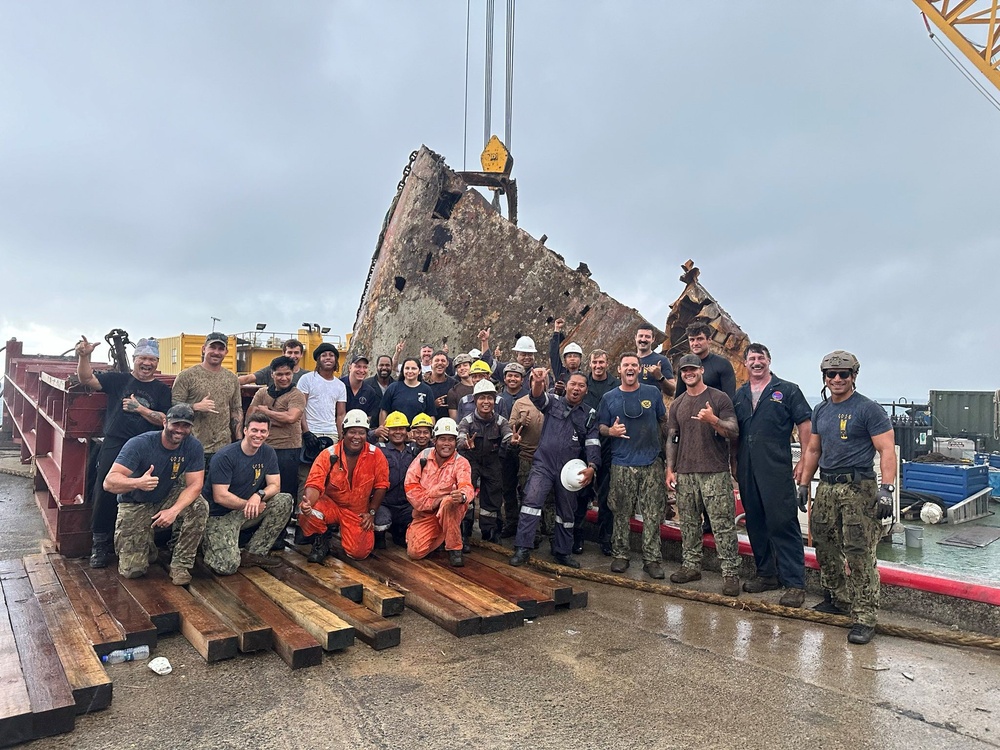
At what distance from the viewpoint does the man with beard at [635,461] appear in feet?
15.3

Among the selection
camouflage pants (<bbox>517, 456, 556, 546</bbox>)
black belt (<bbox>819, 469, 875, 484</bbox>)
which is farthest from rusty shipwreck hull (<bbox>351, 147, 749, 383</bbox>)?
black belt (<bbox>819, 469, 875, 484</bbox>)

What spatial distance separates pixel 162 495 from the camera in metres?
4.02

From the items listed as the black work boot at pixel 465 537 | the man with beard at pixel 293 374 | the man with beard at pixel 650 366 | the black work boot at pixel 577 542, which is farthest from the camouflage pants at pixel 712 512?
the man with beard at pixel 293 374

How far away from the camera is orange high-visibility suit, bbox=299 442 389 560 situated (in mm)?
4516

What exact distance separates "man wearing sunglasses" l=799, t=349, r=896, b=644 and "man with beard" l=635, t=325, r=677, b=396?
5.38 ft

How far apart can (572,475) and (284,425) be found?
2162 mm

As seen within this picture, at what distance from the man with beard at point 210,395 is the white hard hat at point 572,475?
2.37 metres

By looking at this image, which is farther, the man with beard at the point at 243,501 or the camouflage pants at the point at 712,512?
the camouflage pants at the point at 712,512

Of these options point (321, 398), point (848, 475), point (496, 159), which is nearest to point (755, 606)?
point (848, 475)

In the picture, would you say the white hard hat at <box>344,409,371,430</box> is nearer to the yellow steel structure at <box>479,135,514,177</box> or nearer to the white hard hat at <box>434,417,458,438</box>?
the white hard hat at <box>434,417,458,438</box>

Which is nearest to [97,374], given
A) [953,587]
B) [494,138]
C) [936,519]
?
[953,587]

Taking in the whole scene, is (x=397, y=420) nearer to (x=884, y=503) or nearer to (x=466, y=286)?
(x=884, y=503)

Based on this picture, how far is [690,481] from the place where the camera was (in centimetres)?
442

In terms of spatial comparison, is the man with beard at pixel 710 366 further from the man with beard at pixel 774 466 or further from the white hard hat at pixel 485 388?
the white hard hat at pixel 485 388
